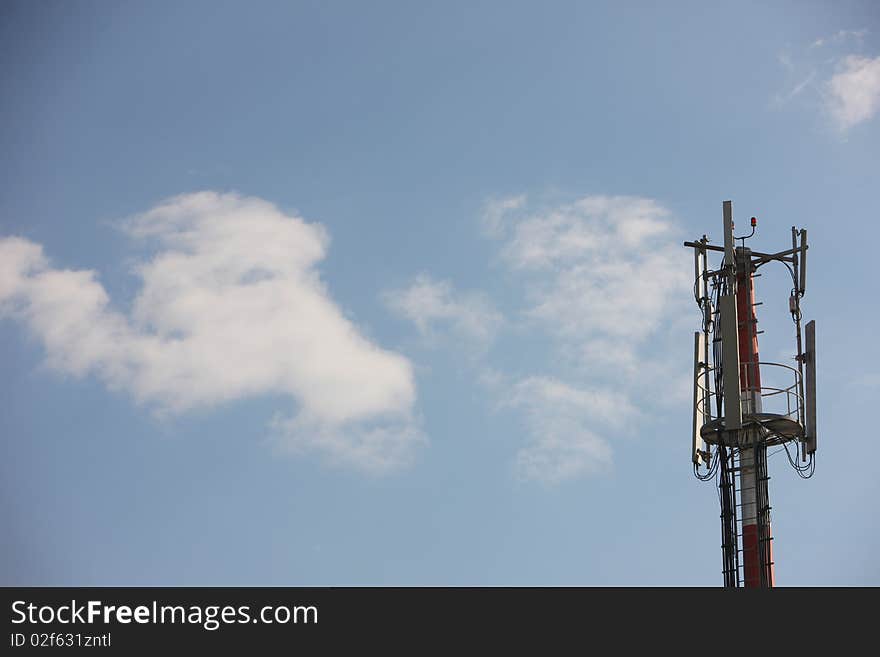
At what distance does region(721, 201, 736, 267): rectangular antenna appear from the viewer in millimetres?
42781

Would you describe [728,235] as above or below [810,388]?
above

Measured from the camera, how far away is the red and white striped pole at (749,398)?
39062 millimetres

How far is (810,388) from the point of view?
4028 centimetres

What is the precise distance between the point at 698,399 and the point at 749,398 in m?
1.75

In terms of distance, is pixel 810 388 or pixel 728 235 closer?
pixel 810 388

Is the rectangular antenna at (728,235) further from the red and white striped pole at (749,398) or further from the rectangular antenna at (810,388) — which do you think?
the rectangular antenna at (810,388)

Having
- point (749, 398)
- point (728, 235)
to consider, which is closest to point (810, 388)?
point (749, 398)

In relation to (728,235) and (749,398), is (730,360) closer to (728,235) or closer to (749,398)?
(749,398)

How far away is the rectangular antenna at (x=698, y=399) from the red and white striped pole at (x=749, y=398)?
4.17ft

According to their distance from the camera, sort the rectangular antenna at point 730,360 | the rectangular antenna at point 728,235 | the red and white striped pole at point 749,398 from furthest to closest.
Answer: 1. the rectangular antenna at point 728,235
2. the rectangular antenna at point 730,360
3. the red and white striped pole at point 749,398

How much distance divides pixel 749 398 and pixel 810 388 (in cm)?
188

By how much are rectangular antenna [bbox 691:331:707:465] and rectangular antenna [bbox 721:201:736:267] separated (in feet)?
8.61

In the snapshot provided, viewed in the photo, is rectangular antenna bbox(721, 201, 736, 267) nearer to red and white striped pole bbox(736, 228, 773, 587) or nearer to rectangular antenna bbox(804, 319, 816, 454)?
red and white striped pole bbox(736, 228, 773, 587)
